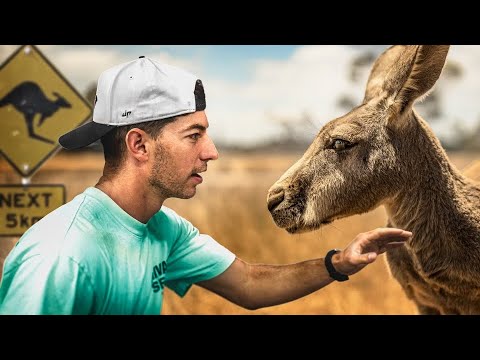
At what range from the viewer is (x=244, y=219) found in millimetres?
3225

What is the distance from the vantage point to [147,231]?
2.71m

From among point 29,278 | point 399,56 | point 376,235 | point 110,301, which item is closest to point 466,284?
point 376,235

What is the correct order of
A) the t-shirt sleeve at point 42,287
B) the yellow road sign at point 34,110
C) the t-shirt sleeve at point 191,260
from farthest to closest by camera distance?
the yellow road sign at point 34,110
the t-shirt sleeve at point 191,260
the t-shirt sleeve at point 42,287

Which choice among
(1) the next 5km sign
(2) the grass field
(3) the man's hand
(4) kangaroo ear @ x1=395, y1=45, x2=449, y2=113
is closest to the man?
(3) the man's hand

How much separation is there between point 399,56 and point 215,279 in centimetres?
137

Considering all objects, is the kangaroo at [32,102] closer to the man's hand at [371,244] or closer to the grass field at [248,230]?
the grass field at [248,230]

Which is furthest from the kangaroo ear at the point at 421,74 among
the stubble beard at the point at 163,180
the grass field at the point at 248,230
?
the stubble beard at the point at 163,180

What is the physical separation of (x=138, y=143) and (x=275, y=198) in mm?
657

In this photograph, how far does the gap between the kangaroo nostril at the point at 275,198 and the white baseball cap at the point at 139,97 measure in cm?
52

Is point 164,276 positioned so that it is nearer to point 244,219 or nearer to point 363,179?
point 244,219

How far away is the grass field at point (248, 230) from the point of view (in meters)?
3.16

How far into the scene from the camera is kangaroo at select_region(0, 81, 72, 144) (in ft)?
10.4

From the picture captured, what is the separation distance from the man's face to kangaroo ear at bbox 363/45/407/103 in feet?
2.54

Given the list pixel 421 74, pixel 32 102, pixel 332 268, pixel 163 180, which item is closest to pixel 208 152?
A: pixel 163 180
